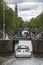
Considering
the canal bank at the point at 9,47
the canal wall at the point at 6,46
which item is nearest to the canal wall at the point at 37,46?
the canal bank at the point at 9,47

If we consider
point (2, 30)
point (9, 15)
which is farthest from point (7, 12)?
point (2, 30)

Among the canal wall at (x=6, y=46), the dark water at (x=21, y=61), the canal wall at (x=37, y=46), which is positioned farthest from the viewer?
the canal wall at (x=37, y=46)

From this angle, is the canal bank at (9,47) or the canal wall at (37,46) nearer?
the canal bank at (9,47)

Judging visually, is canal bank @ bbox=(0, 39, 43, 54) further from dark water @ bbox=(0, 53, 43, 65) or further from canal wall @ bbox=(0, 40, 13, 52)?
dark water @ bbox=(0, 53, 43, 65)

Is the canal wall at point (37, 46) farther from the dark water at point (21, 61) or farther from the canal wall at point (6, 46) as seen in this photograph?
the dark water at point (21, 61)

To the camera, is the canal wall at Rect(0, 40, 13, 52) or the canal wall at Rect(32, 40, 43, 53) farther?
the canal wall at Rect(32, 40, 43, 53)

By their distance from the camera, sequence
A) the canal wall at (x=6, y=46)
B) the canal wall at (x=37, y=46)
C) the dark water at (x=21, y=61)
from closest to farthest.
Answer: the dark water at (x=21, y=61)
the canal wall at (x=6, y=46)
the canal wall at (x=37, y=46)

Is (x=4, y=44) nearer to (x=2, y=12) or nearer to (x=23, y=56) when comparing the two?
(x=23, y=56)

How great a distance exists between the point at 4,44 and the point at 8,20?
22.5m

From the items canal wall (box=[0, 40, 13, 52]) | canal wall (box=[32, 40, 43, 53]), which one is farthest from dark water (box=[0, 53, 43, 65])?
canal wall (box=[32, 40, 43, 53])

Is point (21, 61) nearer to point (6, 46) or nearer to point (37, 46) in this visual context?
point (6, 46)

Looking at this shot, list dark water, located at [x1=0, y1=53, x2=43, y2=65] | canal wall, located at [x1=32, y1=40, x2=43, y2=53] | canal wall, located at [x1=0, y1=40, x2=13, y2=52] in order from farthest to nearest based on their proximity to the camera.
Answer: canal wall, located at [x1=32, y1=40, x2=43, y2=53] → canal wall, located at [x1=0, y1=40, x2=13, y2=52] → dark water, located at [x1=0, y1=53, x2=43, y2=65]

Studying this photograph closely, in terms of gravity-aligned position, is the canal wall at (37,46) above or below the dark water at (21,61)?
above

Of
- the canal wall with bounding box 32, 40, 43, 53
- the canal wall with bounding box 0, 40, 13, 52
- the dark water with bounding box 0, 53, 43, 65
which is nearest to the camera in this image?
the dark water with bounding box 0, 53, 43, 65
